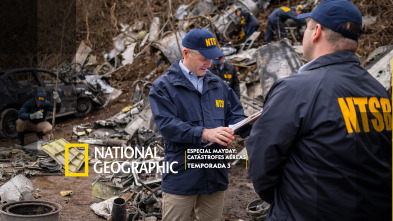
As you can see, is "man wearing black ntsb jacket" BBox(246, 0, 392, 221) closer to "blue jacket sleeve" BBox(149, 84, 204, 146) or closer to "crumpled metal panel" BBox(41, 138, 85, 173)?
"blue jacket sleeve" BBox(149, 84, 204, 146)

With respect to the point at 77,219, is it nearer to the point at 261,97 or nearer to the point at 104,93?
the point at 261,97

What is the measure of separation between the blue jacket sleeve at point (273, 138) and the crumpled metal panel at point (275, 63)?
22.4ft

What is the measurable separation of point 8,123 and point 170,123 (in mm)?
7703

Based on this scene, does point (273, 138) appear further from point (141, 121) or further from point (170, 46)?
point (170, 46)

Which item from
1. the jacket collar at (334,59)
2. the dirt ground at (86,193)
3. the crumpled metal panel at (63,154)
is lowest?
the dirt ground at (86,193)

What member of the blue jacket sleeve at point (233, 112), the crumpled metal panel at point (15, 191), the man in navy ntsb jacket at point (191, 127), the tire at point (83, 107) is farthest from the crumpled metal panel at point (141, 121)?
the man in navy ntsb jacket at point (191, 127)

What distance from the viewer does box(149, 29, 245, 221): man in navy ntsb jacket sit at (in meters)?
2.68

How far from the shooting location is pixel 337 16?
175 cm

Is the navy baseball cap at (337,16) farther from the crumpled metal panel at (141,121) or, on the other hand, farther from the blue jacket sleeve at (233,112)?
the crumpled metal panel at (141,121)

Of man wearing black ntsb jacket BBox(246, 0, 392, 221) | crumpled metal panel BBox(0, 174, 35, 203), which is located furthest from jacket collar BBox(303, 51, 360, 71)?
crumpled metal panel BBox(0, 174, 35, 203)

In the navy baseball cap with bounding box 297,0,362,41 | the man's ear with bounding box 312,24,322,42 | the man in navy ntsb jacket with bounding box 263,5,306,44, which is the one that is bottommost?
the man's ear with bounding box 312,24,322,42

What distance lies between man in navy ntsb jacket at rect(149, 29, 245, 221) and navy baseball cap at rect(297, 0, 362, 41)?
1.09m

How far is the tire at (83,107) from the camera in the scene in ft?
38.2

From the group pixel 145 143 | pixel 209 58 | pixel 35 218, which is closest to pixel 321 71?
pixel 209 58
